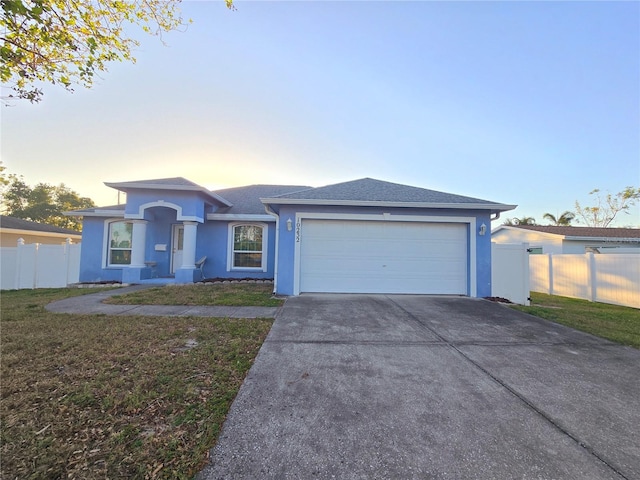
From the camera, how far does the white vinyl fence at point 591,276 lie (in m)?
8.91

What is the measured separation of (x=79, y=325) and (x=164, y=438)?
4364mm

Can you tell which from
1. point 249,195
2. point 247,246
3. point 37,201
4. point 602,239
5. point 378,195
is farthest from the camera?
point 37,201

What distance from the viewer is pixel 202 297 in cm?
754

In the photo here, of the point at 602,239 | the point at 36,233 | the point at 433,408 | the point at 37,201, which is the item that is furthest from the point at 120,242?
the point at 37,201

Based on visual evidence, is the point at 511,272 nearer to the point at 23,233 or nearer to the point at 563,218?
the point at 23,233

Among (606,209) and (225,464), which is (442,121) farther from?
(606,209)

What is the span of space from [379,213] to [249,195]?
7.52m

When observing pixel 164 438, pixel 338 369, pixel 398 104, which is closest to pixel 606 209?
pixel 398 104

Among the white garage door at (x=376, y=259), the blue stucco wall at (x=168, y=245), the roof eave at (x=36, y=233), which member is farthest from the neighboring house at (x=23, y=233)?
the white garage door at (x=376, y=259)

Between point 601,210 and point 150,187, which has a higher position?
point 601,210

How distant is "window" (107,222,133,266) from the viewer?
10875 millimetres

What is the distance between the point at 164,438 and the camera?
2.09m

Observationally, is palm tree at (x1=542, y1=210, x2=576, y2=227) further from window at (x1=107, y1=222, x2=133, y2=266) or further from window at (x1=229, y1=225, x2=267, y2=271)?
window at (x1=107, y1=222, x2=133, y2=266)

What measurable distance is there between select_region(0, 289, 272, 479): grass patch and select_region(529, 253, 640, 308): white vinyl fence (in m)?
11.8
